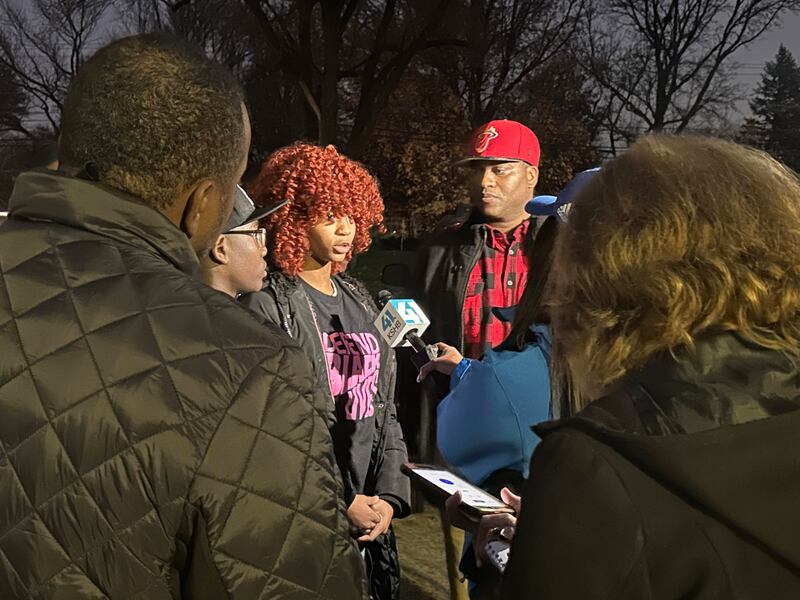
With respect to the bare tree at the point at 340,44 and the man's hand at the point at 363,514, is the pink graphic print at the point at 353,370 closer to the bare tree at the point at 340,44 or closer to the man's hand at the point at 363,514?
the man's hand at the point at 363,514

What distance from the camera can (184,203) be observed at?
4.81 feet

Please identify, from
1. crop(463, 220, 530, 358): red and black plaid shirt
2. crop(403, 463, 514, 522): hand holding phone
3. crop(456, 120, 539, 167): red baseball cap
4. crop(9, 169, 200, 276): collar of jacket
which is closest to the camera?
crop(9, 169, 200, 276): collar of jacket

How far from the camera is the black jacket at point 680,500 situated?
1.15 metres

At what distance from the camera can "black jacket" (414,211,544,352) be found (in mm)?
4348

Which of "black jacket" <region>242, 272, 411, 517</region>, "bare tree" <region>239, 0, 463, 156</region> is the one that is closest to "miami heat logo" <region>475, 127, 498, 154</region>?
"black jacket" <region>242, 272, 411, 517</region>

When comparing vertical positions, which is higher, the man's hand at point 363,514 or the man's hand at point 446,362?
the man's hand at point 446,362

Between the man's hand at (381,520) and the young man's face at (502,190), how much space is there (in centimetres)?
176

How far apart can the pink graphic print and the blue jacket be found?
1006 mm

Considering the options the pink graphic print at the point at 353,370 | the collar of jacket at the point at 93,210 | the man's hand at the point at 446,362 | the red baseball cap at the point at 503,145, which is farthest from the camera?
the red baseball cap at the point at 503,145

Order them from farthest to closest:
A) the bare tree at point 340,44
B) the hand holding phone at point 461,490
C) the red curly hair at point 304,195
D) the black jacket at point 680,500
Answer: the bare tree at point 340,44 < the red curly hair at point 304,195 < the hand holding phone at point 461,490 < the black jacket at point 680,500

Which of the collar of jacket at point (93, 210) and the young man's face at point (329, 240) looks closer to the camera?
the collar of jacket at point (93, 210)

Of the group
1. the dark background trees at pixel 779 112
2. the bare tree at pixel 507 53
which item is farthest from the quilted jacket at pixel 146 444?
the dark background trees at pixel 779 112

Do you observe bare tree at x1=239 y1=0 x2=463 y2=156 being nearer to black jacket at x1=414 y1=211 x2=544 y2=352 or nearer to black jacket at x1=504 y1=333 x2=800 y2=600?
black jacket at x1=414 y1=211 x2=544 y2=352

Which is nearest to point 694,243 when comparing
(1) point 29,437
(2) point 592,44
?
(1) point 29,437
